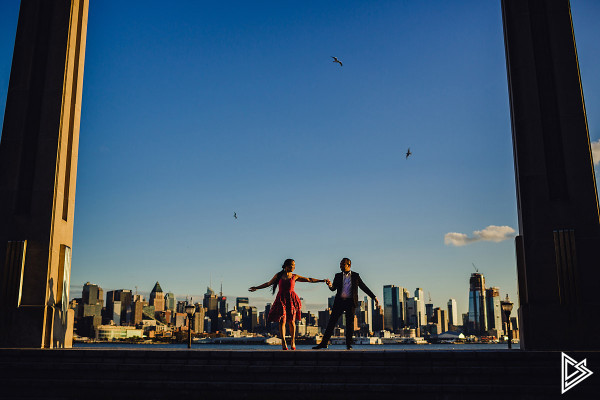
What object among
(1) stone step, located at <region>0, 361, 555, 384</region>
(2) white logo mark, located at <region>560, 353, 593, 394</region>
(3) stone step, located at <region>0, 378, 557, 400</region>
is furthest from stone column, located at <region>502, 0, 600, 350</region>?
(3) stone step, located at <region>0, 378, 557, 400</region>

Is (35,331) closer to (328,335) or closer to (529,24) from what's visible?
(328,335)

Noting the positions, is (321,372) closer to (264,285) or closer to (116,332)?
(264,285)

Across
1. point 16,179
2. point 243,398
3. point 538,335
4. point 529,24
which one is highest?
point 529,24

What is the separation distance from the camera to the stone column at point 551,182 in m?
15.6

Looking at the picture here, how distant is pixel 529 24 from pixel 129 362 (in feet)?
45.1

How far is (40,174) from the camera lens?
715 inches

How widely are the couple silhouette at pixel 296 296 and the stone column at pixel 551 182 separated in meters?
4.34

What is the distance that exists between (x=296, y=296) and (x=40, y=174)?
861cm

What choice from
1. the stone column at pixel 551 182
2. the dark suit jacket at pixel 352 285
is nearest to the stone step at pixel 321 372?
the dark suit jacket at pixel 352 285

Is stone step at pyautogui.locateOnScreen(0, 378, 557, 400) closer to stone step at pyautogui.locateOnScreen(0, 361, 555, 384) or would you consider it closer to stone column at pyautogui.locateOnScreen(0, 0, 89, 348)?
stone step at pyautogui.locateOnScreen(0, 361, 555, 384)

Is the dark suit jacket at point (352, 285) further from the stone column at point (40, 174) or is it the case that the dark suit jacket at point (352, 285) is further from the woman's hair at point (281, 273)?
the stone column at point (40, 174)

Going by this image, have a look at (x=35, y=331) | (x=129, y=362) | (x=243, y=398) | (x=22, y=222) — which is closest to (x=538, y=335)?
(x=243, y=398)

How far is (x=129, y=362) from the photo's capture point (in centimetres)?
1316

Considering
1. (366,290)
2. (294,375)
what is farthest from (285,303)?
(294,375)
